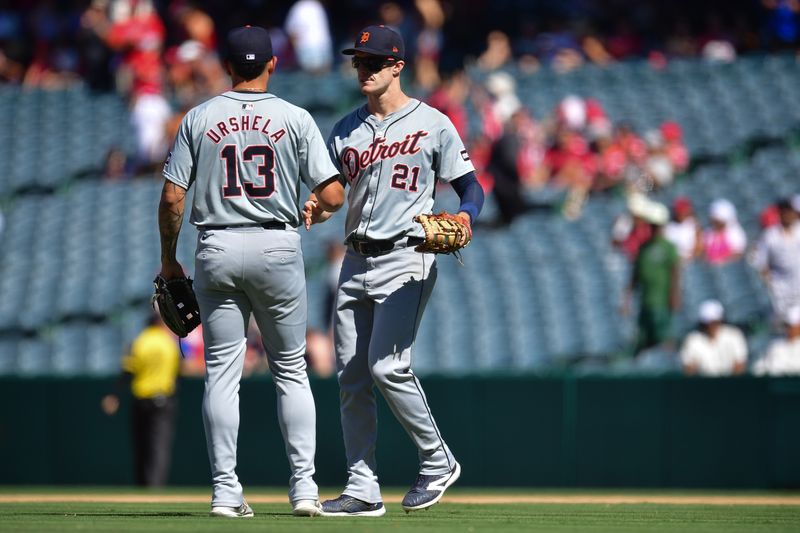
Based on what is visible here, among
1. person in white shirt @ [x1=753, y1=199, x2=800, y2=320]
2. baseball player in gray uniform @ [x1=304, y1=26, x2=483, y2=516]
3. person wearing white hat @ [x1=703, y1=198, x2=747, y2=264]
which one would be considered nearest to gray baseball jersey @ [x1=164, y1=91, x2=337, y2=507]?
baseball player in gray uniform @ [x1=304, y1=26, x2=483, y2=516]

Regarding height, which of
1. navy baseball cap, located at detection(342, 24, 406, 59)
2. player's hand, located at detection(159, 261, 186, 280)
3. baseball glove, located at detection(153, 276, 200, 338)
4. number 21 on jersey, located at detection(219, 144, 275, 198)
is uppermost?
navy baseball cap, located at detection(342, 24, 406, 59)

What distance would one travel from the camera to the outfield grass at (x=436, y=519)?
503cm

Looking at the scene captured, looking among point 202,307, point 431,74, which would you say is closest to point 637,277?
point 431,74

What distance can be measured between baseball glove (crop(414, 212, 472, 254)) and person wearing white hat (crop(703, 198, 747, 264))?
7600 mm

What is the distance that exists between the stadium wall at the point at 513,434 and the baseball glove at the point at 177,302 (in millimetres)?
4830

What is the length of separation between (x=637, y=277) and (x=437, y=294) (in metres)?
1.87

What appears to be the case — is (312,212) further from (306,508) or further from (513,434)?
(513,434)

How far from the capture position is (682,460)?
10.5 metres

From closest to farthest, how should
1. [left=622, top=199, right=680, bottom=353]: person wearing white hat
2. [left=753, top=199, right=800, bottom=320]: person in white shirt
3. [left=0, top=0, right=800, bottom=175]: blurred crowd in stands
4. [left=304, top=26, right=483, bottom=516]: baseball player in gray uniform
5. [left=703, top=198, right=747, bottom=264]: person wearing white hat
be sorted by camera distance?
[left=304, top=26, right=483, bottom=516]: baseball player in gray uniform, [left=753, top=199, right=800, bottom=320]: person in white shirt, [left=622, top=199, right=680, bottom=353]: person wearing white hat, [left=703, top=198, right=747, bottom=264]: person wearing white hat, [left=0, top=0, right=800, bottom=175]: blurred crowd in stands

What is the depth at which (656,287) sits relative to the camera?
1157cm

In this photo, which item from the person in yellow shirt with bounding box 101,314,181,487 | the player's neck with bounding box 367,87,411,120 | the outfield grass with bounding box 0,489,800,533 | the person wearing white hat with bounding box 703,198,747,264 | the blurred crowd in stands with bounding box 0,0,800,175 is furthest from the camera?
the blurred crowd in stands with bounding box 0,0,800,175

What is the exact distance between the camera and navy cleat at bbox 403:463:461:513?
19.1ft

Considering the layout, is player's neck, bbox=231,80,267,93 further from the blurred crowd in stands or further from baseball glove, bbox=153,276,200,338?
the blurred crowd in stands

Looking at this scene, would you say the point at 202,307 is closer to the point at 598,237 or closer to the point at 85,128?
the point at 598,237
